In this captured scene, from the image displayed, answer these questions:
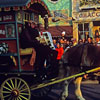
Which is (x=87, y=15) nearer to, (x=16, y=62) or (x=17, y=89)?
(x=16, y=62)

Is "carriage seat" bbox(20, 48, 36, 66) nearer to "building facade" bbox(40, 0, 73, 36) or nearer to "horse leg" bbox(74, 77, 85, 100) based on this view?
"horse leg" bbox(74, 77, 85, 100)

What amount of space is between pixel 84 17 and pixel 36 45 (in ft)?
38.8

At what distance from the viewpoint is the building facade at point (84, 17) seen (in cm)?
1719

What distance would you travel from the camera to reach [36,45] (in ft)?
20.8

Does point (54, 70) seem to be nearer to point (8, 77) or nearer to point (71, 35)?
point (8, 77)

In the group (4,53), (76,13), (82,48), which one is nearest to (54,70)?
(82,48)

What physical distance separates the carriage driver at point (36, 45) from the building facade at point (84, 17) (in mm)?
10871

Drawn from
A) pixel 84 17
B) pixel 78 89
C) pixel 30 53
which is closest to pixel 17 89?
pixel 30 53

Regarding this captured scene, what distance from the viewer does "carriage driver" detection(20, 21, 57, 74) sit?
20.5 feet

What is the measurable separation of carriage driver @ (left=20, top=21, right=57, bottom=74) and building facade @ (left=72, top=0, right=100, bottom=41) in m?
10.9

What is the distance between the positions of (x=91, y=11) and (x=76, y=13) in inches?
46.2

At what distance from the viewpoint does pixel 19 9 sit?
599cm

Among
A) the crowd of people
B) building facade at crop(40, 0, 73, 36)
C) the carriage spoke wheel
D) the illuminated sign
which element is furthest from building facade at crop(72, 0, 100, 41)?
the carriage spoke wheel

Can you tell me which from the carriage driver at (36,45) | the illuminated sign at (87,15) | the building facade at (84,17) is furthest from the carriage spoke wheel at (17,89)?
the illuminated sign at (87,15)
